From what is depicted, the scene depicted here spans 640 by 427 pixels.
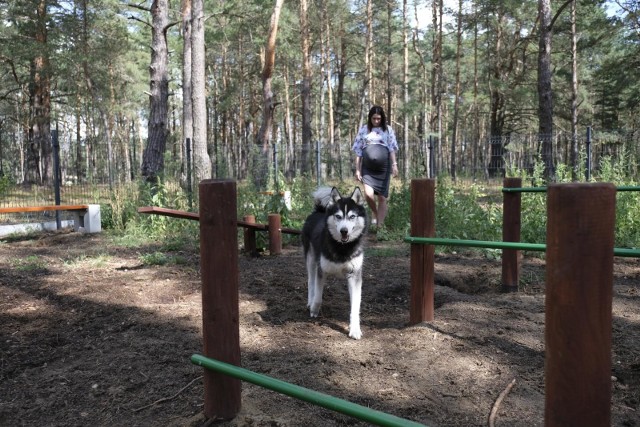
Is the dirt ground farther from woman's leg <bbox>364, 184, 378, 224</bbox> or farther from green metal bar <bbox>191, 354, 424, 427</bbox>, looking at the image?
woman's leg <bbox>364, 184, 378, 224</bbox>

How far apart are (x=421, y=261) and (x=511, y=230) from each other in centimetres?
133

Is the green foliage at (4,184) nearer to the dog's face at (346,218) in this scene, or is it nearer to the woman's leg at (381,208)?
the woman's leg at (381,208)

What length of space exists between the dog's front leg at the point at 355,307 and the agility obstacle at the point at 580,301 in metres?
2.35

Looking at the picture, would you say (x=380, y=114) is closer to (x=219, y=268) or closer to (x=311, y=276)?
(x=311, y=276)

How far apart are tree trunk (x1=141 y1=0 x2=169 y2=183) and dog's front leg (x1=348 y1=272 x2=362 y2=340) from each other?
817 cm

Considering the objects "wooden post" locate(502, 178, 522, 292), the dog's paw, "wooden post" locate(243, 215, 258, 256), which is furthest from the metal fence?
the dog's paw

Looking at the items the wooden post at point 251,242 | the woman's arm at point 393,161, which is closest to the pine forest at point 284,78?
the woman's arm at point 393,161

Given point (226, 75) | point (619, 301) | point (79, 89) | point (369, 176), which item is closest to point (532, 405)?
point (619, 301)

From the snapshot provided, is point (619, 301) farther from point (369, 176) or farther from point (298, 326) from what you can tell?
point (369, 176)

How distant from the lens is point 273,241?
655 cm

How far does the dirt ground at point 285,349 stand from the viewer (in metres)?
2.52

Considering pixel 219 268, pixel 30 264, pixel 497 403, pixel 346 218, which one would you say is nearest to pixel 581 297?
pixel 219 268

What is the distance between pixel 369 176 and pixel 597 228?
6212 millimetres

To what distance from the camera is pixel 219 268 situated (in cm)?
210
